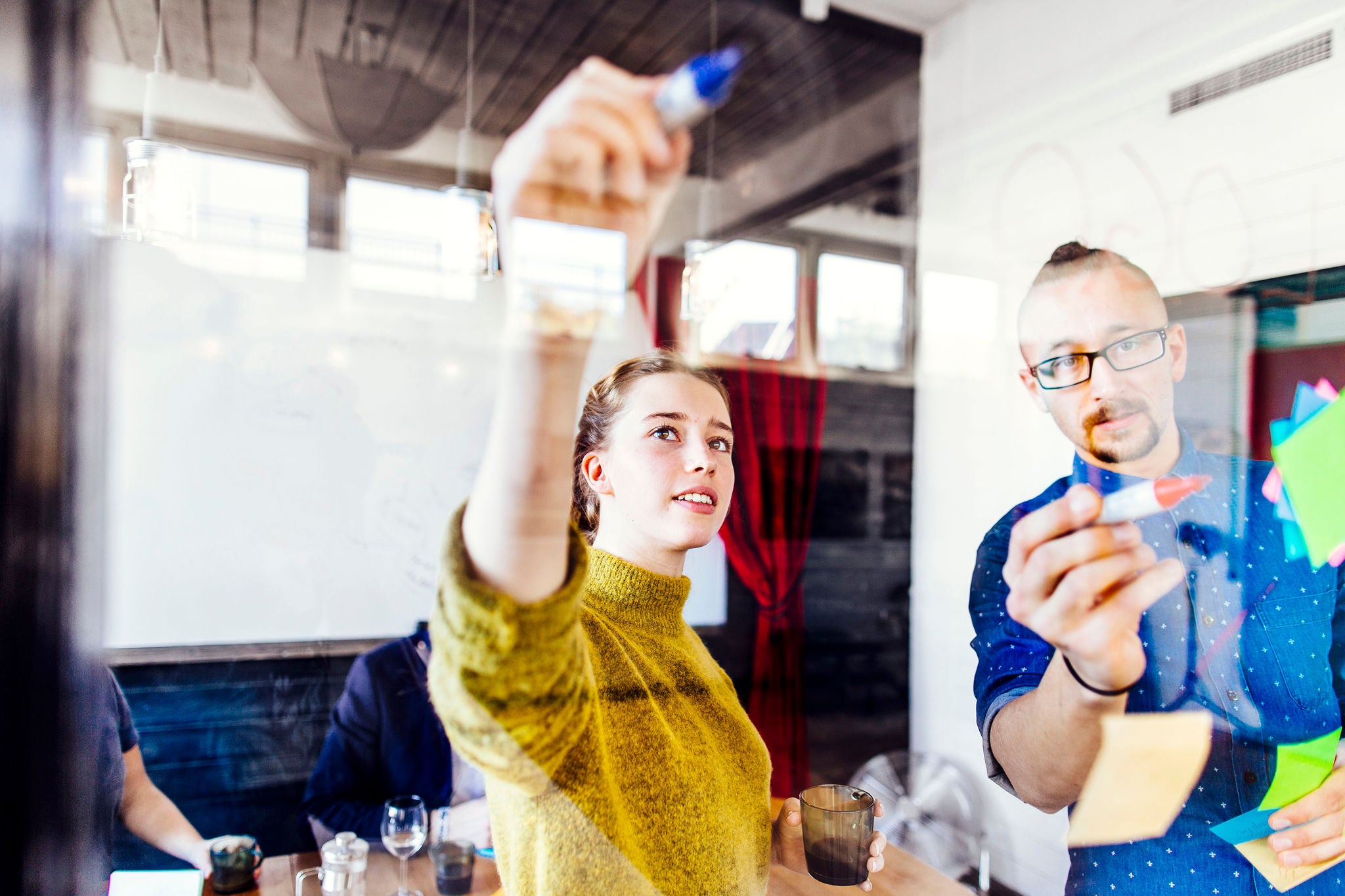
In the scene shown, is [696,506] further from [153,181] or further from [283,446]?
[283,446]

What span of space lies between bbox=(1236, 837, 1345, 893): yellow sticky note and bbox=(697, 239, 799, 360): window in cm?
61

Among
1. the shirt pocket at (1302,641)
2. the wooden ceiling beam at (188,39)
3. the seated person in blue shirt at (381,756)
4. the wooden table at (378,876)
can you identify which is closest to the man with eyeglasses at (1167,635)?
the shirt pocket at (1302,641)

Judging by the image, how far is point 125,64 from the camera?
0.52 m

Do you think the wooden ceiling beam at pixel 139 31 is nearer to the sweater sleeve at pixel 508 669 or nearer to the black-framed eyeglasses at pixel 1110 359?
the sweater sleeve at pixel 508 669

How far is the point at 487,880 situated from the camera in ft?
2.76

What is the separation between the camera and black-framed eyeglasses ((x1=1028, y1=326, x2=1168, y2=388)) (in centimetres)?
58

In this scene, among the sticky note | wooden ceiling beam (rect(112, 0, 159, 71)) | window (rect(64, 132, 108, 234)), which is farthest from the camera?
the sticky note

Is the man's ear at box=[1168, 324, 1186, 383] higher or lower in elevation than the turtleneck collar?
higher

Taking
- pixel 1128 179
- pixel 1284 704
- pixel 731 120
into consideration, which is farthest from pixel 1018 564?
pixel 731 120

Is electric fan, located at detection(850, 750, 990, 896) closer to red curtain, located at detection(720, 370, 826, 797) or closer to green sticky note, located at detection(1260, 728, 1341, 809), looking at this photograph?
red curtain, located at detection(720, 370, 826, 797)

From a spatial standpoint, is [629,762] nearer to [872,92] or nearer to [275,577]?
[275,577]

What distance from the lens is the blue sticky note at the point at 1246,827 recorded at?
590 millimetres

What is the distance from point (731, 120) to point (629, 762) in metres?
0.68

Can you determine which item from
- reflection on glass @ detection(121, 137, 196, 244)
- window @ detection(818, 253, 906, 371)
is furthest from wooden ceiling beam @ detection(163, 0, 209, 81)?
window @ detection(818, 253, 906, 371)
